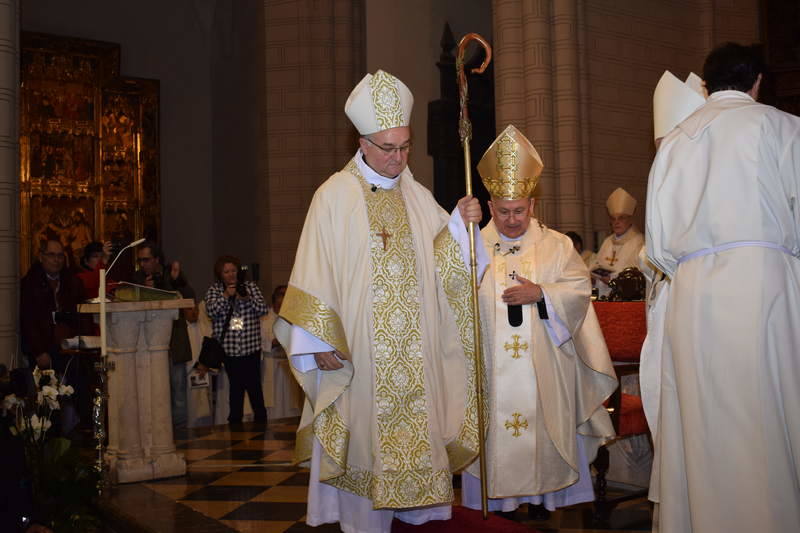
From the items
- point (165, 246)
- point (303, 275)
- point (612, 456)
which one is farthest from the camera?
point (165, 246)

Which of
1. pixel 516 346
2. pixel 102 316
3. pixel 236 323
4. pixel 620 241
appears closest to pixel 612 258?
pixel 620 241

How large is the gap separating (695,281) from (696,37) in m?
8.08

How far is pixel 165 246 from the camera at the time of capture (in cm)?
1389

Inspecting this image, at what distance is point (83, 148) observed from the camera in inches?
504

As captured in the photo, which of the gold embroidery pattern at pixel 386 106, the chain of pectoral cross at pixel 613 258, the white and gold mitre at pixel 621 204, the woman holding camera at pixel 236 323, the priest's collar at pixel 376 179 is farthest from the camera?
the white and gold mitre at pixel 621 204

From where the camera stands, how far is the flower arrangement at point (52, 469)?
4.70 meters

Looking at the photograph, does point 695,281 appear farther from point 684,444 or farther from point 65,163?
point 65,163

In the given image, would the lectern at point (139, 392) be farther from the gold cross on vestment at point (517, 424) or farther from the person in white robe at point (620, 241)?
the person in white robe at point (620, 241)

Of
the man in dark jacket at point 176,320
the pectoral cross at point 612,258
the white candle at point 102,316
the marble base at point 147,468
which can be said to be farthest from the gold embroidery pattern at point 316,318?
the pectoral cross at point 612,258

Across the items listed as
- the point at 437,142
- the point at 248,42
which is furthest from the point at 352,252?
the point at 248,42

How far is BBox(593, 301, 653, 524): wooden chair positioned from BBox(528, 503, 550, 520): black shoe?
0.27 metres

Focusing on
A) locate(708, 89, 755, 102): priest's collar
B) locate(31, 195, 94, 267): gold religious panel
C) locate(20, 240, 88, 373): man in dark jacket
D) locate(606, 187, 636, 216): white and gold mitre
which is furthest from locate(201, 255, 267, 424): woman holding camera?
locate(31, 195, 94, 267): gold religious panel

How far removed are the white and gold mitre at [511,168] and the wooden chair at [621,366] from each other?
0.95 metres

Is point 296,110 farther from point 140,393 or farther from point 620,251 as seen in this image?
point 140,393
